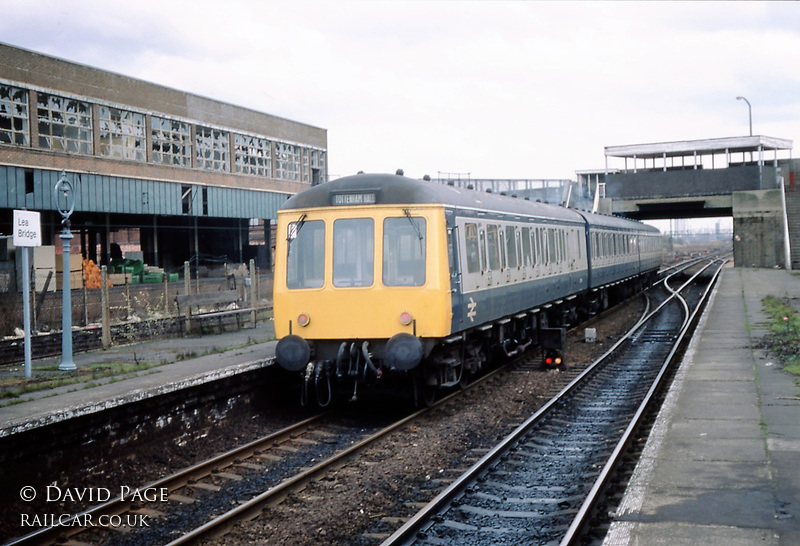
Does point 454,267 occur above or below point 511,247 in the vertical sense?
below

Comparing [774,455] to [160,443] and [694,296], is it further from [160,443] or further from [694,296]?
[694,296]

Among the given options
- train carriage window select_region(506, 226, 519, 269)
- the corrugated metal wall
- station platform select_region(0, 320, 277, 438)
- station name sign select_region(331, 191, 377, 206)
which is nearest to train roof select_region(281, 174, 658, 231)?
station name sign select_region(331, 191, 377, 206)

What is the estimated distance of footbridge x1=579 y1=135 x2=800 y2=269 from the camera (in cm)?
4531

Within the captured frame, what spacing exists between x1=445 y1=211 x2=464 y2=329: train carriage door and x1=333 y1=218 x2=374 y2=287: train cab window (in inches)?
39.0

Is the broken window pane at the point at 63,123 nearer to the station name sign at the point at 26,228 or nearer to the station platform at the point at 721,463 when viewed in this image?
the station name sign at the point at 26,228

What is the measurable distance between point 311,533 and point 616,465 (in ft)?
10.5

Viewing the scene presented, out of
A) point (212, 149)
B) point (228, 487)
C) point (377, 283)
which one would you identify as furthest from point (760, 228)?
point (228, 487)

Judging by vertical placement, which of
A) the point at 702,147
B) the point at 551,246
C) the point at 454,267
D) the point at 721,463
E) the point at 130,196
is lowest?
the point at 721,463

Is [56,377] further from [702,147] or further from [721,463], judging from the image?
[702,147]

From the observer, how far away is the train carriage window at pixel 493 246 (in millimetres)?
12906

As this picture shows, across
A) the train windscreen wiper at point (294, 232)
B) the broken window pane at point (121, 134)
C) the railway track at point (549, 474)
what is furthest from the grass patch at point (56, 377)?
the broken window pane at point (121, 134)

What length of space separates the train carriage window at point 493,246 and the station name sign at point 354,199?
2557 millimetres

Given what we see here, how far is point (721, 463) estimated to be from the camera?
7762mm

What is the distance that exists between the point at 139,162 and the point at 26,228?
21901mm
